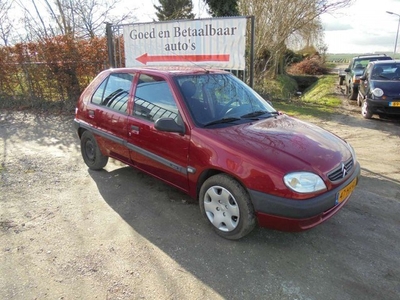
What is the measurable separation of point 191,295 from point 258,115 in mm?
2142

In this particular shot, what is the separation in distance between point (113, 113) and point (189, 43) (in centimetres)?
344

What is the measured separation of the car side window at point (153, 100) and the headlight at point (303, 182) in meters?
1.34

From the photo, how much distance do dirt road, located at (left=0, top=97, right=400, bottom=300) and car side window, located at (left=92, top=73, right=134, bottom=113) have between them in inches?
44.7

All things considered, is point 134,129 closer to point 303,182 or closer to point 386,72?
point 303,182

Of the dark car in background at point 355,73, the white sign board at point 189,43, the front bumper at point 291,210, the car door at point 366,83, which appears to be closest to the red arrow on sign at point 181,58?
the white sign board at point 189,43

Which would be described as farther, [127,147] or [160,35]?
[160,35]

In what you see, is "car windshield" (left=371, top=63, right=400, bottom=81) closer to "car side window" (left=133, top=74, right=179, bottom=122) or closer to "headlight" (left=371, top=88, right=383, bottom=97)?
"headlight" (left=371, top=88, right=383, bottom=97)

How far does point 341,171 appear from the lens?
2.79 meters

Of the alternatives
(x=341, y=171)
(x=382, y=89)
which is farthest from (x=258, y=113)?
(x=382, y=89)

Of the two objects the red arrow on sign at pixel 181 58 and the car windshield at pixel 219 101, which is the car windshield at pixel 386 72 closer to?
the red arrow on sign at pixel 181 58

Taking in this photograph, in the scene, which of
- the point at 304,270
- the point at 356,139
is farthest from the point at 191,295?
the point at 356,139

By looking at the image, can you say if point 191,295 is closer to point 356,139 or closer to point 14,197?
point 14,197

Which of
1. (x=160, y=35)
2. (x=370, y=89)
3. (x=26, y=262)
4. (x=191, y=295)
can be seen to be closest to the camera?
(x=191, y=295)

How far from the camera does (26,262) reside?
106 inches
